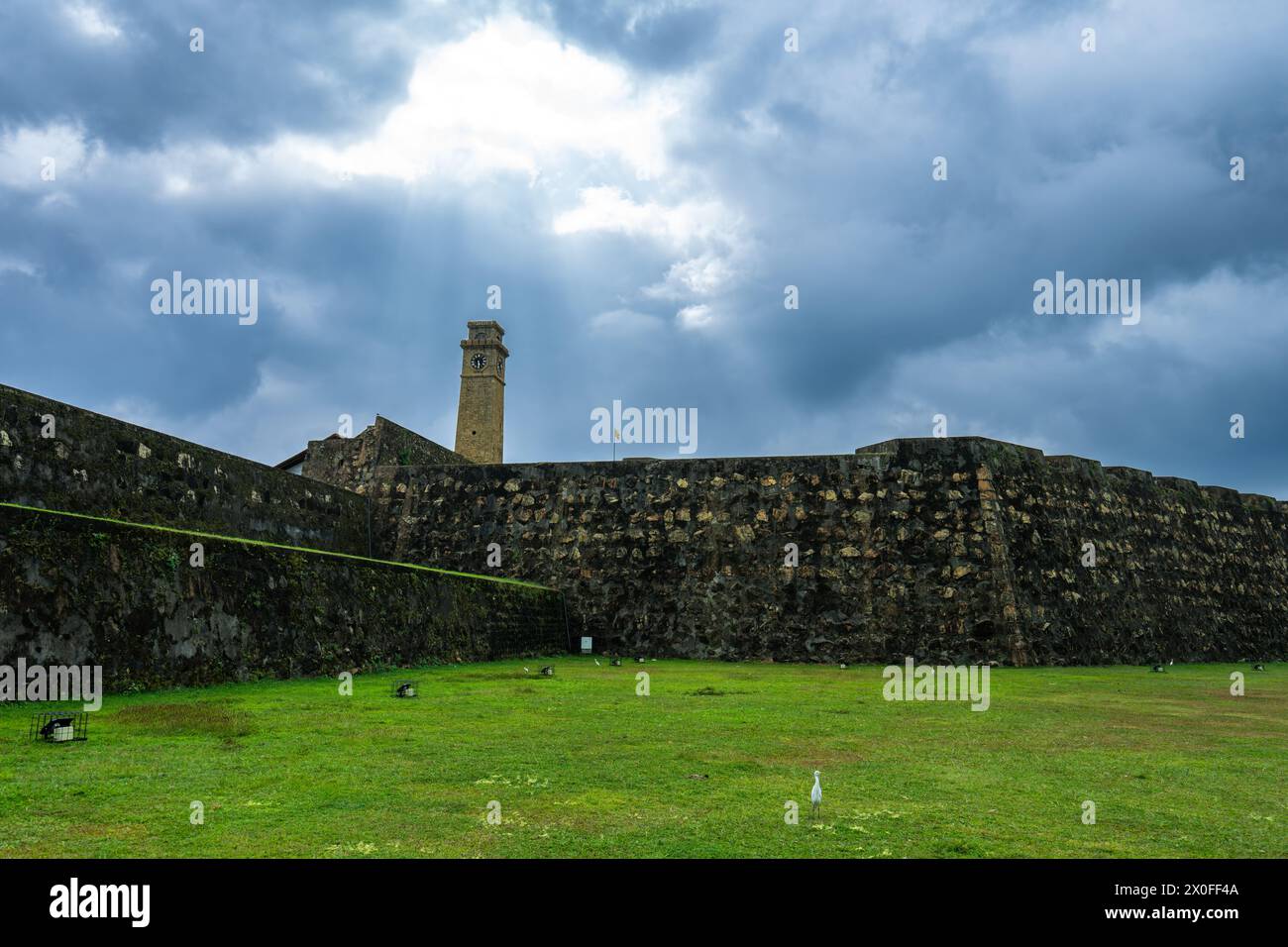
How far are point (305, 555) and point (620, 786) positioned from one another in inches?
315

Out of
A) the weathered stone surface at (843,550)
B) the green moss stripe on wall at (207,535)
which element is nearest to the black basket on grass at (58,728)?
the green moss stripe on wall at (207,535)

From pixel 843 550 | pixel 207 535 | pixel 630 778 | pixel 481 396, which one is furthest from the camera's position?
pixel 481 396

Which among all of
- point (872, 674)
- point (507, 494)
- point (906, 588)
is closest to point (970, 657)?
point (906, 588)

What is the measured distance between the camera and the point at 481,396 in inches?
2185

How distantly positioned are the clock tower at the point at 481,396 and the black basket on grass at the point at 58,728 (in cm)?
4889

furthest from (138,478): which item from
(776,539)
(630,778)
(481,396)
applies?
(481,396)

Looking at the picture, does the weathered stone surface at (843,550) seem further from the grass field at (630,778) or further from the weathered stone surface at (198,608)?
the grass field at (630,778)

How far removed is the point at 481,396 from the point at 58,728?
5078 centimetres

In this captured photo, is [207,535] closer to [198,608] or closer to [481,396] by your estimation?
[198,608]

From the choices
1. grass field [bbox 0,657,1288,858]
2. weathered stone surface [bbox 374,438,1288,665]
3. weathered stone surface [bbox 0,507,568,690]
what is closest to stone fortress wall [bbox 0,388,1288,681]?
weathered stone surface [bbox 374,438,1288,665]

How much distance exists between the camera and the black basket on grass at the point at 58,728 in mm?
5609

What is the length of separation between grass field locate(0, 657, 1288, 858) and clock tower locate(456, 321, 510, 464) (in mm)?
46662

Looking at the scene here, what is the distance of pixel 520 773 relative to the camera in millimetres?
5129
